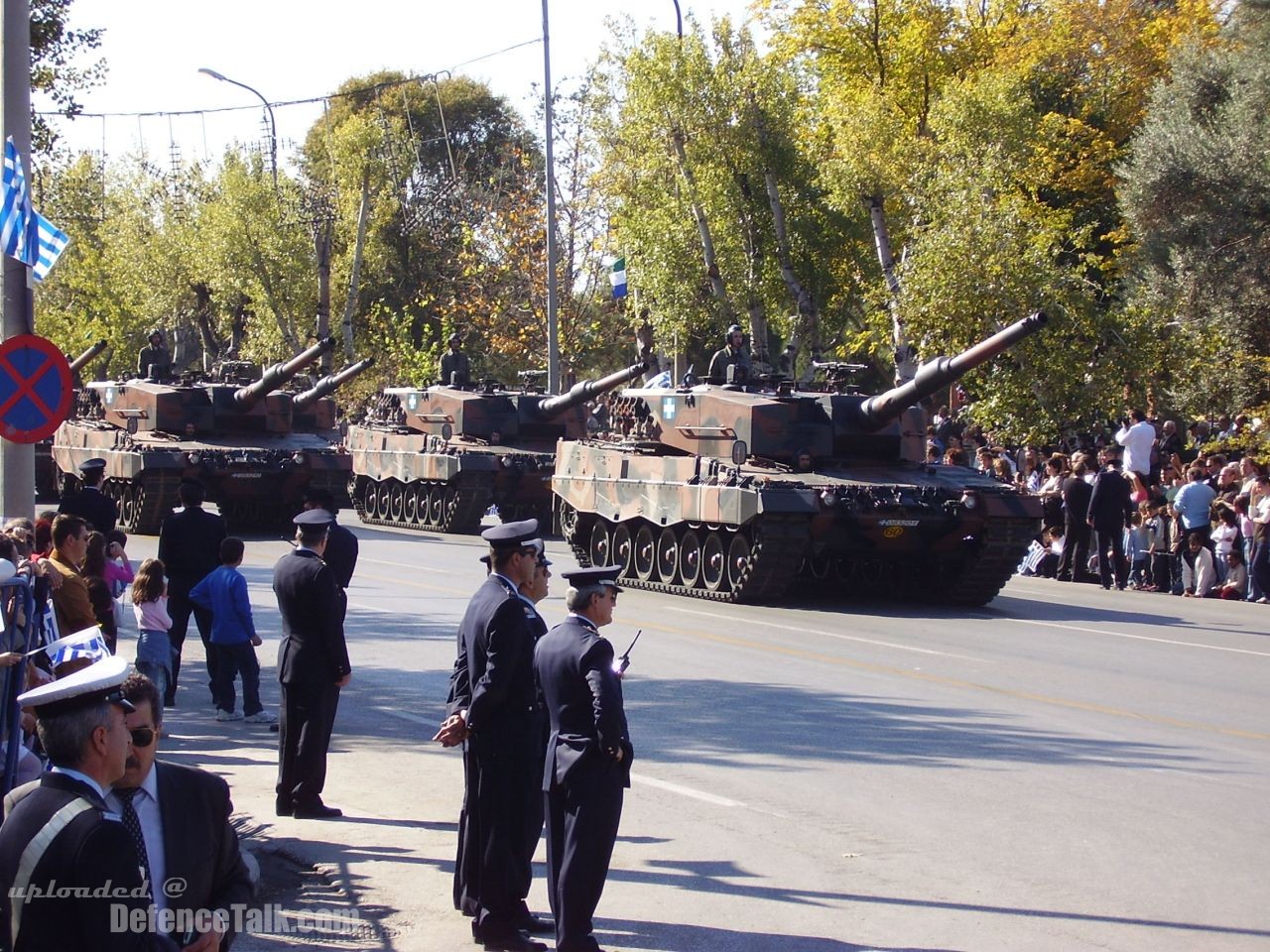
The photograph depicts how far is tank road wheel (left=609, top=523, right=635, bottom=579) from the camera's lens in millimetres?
21578

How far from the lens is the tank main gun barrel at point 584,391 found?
78.2ft

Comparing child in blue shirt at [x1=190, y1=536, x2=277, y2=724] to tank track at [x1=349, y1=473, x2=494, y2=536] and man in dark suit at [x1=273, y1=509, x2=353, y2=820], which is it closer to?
man in dark suit at [x1=273, y1=509, x2=353, y2=820]

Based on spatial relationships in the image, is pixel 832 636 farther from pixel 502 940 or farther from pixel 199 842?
pixel 199 842

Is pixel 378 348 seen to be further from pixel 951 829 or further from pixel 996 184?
pixel 951 829

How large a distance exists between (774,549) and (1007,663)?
4206 millimetres

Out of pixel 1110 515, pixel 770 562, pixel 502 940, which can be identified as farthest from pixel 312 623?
pixel 1110 515

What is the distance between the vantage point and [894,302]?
3083 cm

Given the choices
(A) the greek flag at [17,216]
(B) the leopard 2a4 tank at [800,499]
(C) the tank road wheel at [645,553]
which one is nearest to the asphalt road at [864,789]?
(B) the leopard 2a4 tank at [800,499]

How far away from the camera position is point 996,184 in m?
31.5

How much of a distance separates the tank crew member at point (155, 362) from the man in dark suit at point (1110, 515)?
16.1 m

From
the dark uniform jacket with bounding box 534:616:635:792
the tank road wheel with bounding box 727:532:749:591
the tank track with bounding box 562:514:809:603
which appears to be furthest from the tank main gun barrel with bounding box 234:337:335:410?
the dark uniform jacket with bounding box 534:616:635:792

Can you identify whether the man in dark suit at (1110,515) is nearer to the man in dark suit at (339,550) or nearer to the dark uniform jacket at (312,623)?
the man in dark suit at (339,550)

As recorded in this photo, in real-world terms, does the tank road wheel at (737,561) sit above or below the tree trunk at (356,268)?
below

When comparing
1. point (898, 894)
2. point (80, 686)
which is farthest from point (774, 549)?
point (80, 686)
